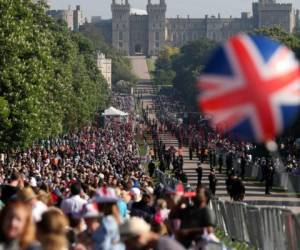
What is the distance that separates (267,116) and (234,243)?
1457 cm

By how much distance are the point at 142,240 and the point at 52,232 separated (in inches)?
36.4

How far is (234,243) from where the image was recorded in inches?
993

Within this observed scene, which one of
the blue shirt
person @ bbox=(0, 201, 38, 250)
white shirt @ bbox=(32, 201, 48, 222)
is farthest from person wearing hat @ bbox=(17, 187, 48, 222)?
person @ bbox=(0, 201, 38, 250)

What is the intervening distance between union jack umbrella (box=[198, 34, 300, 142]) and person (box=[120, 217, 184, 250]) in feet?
3.61

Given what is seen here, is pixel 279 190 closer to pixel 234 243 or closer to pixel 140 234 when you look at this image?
pixel 234 243

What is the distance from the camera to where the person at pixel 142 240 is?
38.1 feet

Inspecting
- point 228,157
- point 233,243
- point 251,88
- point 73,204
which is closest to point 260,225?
point 233,243

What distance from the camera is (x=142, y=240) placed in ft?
38.6

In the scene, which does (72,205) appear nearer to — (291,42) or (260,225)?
(260,225)

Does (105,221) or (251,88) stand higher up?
(251,88)

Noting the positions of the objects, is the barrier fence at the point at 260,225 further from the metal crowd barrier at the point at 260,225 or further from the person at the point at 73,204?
the person at the point at 73,204

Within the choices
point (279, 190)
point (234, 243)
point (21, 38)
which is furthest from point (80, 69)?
point (234, 243)

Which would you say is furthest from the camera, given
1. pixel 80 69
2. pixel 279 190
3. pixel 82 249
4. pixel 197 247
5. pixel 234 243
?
pixel 80 69

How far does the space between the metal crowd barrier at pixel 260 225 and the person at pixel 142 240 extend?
824 centimetres
